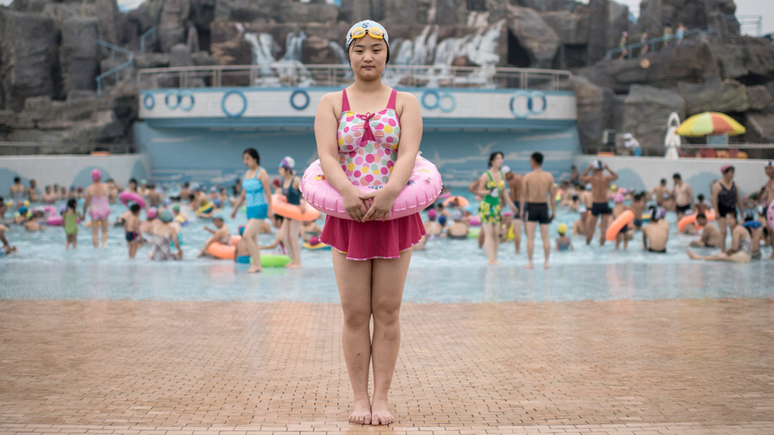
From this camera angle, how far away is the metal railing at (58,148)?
17.7 m

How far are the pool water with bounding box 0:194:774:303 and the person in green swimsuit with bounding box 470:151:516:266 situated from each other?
1.33 feet

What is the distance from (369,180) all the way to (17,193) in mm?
16584

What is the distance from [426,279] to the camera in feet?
25.2

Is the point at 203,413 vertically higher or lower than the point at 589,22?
lower

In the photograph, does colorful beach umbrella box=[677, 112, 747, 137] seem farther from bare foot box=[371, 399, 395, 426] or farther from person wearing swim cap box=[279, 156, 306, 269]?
bare foot box=[371, 399, 395, 426]

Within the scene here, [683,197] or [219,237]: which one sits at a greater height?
[683,197]

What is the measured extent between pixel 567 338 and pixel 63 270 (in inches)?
257

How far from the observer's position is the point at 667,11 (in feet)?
99.8

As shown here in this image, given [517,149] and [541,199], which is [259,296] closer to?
[541,199]

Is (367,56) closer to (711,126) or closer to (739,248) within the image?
(739,248)

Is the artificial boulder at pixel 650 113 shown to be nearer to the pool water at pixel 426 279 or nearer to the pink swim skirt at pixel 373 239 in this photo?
the pool water at pixel 426 279

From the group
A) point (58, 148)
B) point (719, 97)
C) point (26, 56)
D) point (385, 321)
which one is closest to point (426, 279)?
point (385, 321)

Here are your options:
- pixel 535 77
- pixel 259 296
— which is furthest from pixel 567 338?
pixel 535 77

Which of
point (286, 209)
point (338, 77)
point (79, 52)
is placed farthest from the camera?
point (79, 52)
